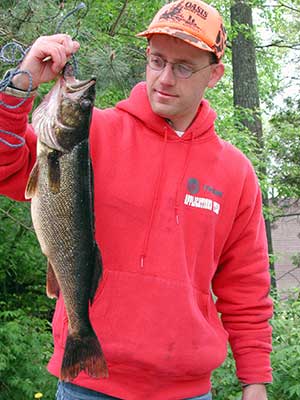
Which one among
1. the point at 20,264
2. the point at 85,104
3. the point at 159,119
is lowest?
the point at 85,104

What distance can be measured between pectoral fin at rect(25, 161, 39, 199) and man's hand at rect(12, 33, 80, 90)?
0.93 ft

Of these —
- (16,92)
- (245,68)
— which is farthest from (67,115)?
(245,68)

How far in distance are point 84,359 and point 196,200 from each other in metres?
0.75

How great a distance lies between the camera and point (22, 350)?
5.39 m

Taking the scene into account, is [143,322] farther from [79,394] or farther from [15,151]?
[15,151]

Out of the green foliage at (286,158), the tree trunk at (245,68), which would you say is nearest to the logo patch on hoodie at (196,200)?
the tree trunk at (245,68)

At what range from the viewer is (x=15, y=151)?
2371 mm

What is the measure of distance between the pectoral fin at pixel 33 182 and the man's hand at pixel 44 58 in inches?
11.1

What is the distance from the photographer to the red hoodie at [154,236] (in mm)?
2520

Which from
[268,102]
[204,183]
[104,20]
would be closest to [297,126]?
[268,102]

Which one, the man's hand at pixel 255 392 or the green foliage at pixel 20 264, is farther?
the green foliage at pixel 20 264

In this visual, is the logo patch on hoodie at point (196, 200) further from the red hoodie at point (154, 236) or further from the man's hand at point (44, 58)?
the man's hand at point (44, 58)

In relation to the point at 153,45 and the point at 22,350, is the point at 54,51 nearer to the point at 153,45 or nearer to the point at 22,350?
the point at 153,45

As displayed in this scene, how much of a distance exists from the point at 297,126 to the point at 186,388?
46.4 ft
